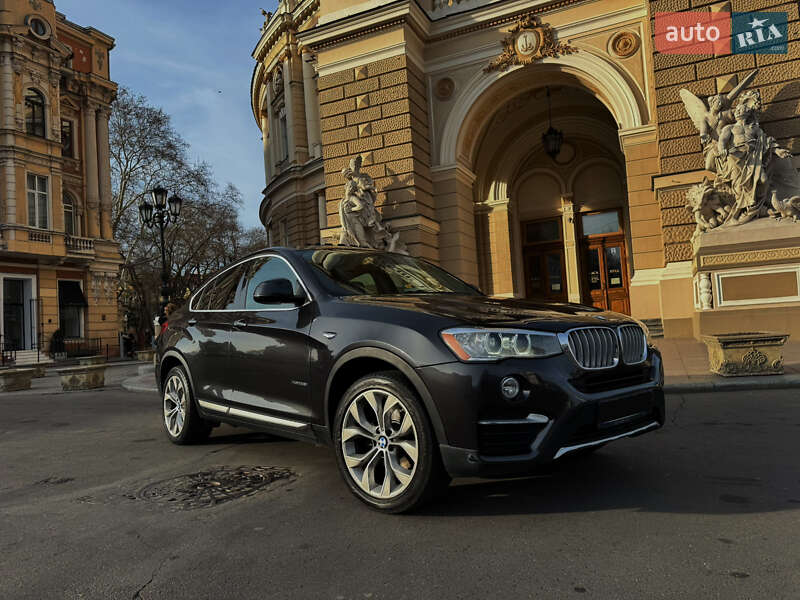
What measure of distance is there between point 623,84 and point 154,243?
106ft

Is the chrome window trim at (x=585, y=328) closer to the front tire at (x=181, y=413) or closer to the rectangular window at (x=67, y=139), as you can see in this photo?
the front tire at (x=181, y=413)

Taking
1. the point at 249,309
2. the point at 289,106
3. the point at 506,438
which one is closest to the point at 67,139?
the point at 289,106

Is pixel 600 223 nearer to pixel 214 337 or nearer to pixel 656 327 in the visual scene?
pixel 656 327

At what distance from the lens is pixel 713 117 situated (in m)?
12.5

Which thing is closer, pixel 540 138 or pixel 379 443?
pixel 379 443

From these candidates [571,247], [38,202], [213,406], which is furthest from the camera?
[38,202]

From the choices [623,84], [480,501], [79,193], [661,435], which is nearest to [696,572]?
[480,501]

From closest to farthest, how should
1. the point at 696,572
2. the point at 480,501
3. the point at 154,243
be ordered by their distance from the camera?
the point at 696,572, the point at 480,501, the point at 154,243

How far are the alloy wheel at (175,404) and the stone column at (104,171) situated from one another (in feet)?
104

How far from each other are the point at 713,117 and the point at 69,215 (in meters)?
31.6

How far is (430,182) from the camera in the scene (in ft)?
56.1

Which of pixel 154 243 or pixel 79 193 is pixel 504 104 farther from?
pixel 154 243

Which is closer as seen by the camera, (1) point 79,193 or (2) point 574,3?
(2) point 574,3

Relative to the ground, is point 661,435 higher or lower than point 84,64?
lower
